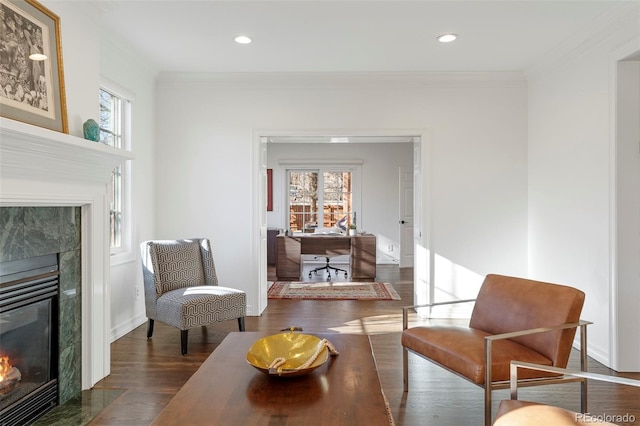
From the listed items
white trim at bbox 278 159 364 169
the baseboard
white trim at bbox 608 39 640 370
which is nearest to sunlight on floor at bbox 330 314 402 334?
white trim at bbox 608 39 640 370

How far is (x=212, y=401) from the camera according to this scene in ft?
5.35

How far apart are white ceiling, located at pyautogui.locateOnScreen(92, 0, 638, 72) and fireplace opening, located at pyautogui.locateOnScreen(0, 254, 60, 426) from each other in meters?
1.78

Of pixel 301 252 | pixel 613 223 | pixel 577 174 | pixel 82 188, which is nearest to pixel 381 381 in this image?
Answer: pixel 613 223

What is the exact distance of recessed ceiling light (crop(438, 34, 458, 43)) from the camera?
3.51 metres

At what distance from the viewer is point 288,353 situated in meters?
1.96

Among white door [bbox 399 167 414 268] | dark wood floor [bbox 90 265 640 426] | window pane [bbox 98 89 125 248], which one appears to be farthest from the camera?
white door [bbox 399 167 414 268]

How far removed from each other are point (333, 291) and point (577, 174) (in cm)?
334

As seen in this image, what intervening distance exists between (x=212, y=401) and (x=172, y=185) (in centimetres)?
337

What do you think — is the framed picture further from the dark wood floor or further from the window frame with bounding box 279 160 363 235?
the window frame with bounding box 279 160 363 235

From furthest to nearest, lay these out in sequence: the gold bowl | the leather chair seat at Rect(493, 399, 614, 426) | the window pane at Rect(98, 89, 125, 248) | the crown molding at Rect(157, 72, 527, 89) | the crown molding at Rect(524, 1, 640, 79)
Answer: the crown molding at Rect(157, 72, 527, 89)
the window pane at Rect(98, 89, 125, 248)
the crown molding at Rect(524, 1, 640, 79)
the gold bowl
the leather chair seat at Rect(493, 399, 614, 426)

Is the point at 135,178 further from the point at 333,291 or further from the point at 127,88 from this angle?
the point at 333,291

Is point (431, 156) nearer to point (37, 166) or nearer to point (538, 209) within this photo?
point (538, 209)

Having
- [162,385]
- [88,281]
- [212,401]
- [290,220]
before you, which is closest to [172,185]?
[88,281]

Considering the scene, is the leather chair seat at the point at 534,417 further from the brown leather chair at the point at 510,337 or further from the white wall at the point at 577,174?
the white wall at the point at 577,174
